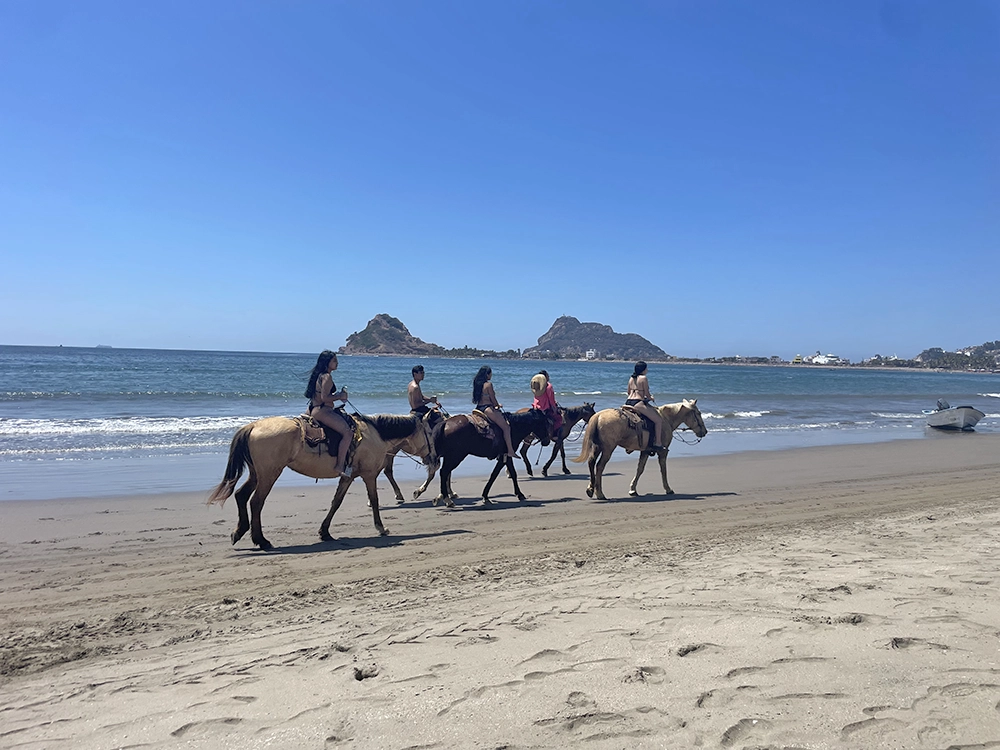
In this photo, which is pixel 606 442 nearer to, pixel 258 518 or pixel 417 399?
Answer: pixel 417 399

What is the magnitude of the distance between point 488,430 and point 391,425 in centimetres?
254

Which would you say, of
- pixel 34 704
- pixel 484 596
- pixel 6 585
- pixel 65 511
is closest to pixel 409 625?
pixel 484 596

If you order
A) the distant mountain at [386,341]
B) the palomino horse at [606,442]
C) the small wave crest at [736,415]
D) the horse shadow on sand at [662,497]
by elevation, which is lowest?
the horse shadow on sand at [662,497]

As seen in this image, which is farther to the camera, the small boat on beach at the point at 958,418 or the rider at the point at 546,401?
the small boat on beach at the point at 958,418

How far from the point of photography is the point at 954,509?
9891mm

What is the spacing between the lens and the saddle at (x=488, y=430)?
11.6 meters

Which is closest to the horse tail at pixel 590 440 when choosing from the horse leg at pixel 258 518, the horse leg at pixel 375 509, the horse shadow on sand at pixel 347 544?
the horse shadow on sand at pixel 347 544

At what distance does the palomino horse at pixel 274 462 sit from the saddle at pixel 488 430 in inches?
105

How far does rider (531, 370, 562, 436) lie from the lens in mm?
13062

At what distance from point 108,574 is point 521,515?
558 centimetres

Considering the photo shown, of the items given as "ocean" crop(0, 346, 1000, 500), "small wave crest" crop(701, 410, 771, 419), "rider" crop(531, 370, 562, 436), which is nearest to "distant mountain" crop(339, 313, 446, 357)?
"ocean" crop(0, 346, 1000, 500)

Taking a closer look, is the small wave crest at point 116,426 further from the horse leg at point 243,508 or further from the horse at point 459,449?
the horse leg at point 243,508

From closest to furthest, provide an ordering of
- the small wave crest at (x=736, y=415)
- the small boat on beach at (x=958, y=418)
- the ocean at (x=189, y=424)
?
the ocean at (x=189, y=424) < the small boat on beach at (x=958, y=418) < the small wave crest at (x=736, y=415)

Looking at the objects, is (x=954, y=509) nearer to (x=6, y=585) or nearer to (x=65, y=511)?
(x=6, y=585)
